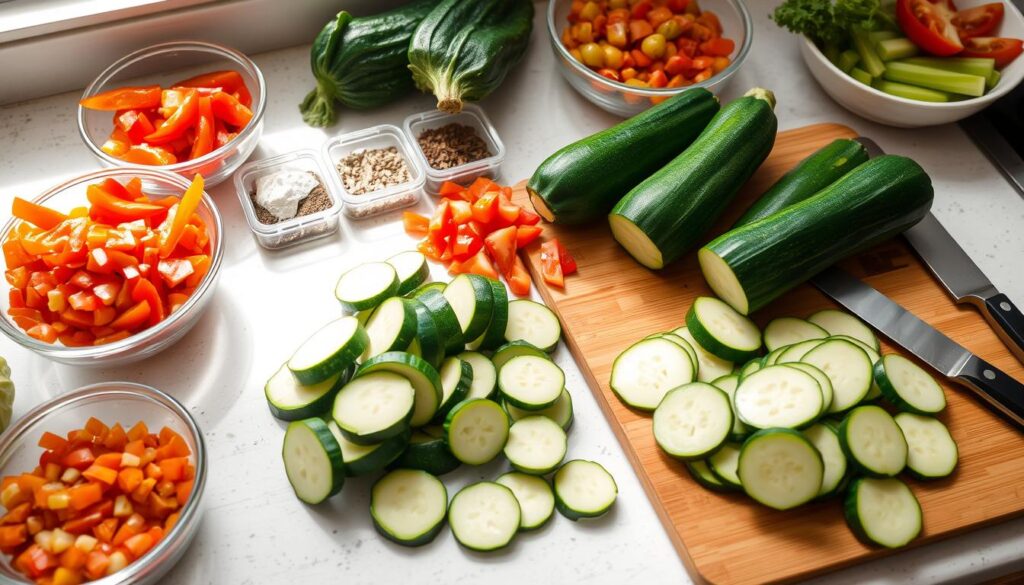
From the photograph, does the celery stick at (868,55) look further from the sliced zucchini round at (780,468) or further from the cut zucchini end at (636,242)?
the sliced zucchini round at (780,468)

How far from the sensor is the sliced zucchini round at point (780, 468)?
161 centimetres

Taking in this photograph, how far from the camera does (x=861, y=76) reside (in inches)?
96.7

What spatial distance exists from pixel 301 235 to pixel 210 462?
25.2 inches

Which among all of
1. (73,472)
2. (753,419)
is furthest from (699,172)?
(73,472)

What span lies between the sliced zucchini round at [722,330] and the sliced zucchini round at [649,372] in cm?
7

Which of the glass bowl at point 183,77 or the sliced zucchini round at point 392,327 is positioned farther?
the glass bowl at point 183,77

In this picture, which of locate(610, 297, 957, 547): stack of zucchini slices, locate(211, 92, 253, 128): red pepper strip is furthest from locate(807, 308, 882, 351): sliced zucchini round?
locate(211, 92, 253, 128): red pepper strip

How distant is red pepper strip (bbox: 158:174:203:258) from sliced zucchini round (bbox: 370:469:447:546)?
715mm

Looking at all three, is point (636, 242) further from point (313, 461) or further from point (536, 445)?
point (313, 461)

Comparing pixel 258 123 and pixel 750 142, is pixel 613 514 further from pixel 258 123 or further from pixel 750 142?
pixel 258 123

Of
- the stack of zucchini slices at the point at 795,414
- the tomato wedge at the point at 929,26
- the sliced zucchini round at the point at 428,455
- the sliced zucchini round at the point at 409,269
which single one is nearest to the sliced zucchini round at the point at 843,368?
the stack of zucchini slices at the point at 795,414

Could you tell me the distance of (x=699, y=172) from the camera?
2.05 meters

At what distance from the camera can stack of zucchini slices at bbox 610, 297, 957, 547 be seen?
1.65 meters

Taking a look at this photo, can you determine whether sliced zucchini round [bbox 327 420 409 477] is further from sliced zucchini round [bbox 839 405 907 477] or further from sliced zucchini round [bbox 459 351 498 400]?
sliced zucchini round [bbox 839 405 907 477]
